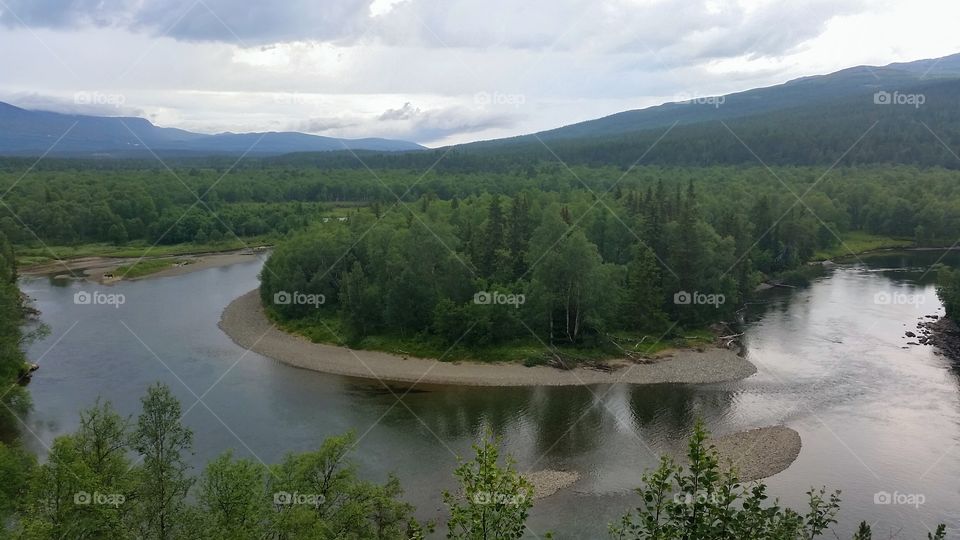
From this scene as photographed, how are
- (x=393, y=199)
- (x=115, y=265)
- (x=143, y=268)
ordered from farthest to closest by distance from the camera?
(x=393, y=199) < (x=115, y=265) < (x=143, y=268)

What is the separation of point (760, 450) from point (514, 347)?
1943 centimetres

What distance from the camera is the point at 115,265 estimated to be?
88.2m

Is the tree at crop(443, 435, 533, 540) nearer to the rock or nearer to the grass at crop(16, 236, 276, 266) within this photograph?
the rock

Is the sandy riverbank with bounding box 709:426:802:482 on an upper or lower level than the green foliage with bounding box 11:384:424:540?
lower

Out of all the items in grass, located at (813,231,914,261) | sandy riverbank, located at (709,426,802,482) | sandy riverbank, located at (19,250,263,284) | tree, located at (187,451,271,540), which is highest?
tree, located at (187,451,271,540)

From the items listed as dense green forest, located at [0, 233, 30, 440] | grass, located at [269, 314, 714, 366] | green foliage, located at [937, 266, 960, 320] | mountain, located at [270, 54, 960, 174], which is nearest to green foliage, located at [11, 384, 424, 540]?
dense green forest, located at [0, 233, 30, 440]

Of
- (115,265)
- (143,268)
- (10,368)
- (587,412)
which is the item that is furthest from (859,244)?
(115,265)

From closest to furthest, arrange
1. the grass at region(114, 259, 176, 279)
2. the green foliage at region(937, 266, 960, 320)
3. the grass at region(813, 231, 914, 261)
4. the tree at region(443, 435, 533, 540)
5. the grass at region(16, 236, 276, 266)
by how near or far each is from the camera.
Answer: the tree at region(443, 435, 533, 540) < the green foliage at region(937, 266, 960, 320) < the grass at region(114, 259, 176, 279) < the grass at region(813, 231, 914, 261) < the grass at region(16, 236, 276, 266)

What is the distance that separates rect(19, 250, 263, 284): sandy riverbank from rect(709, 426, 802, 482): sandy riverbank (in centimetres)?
7050

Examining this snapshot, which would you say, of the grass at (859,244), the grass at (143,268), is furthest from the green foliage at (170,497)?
the grass at (859,244)

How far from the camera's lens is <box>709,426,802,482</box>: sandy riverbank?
3167cm

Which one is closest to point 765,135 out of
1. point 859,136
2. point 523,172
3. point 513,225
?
point 859,136

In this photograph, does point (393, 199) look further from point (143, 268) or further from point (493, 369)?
point (493, 369)

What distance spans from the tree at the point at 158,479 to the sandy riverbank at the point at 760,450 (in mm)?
23949
